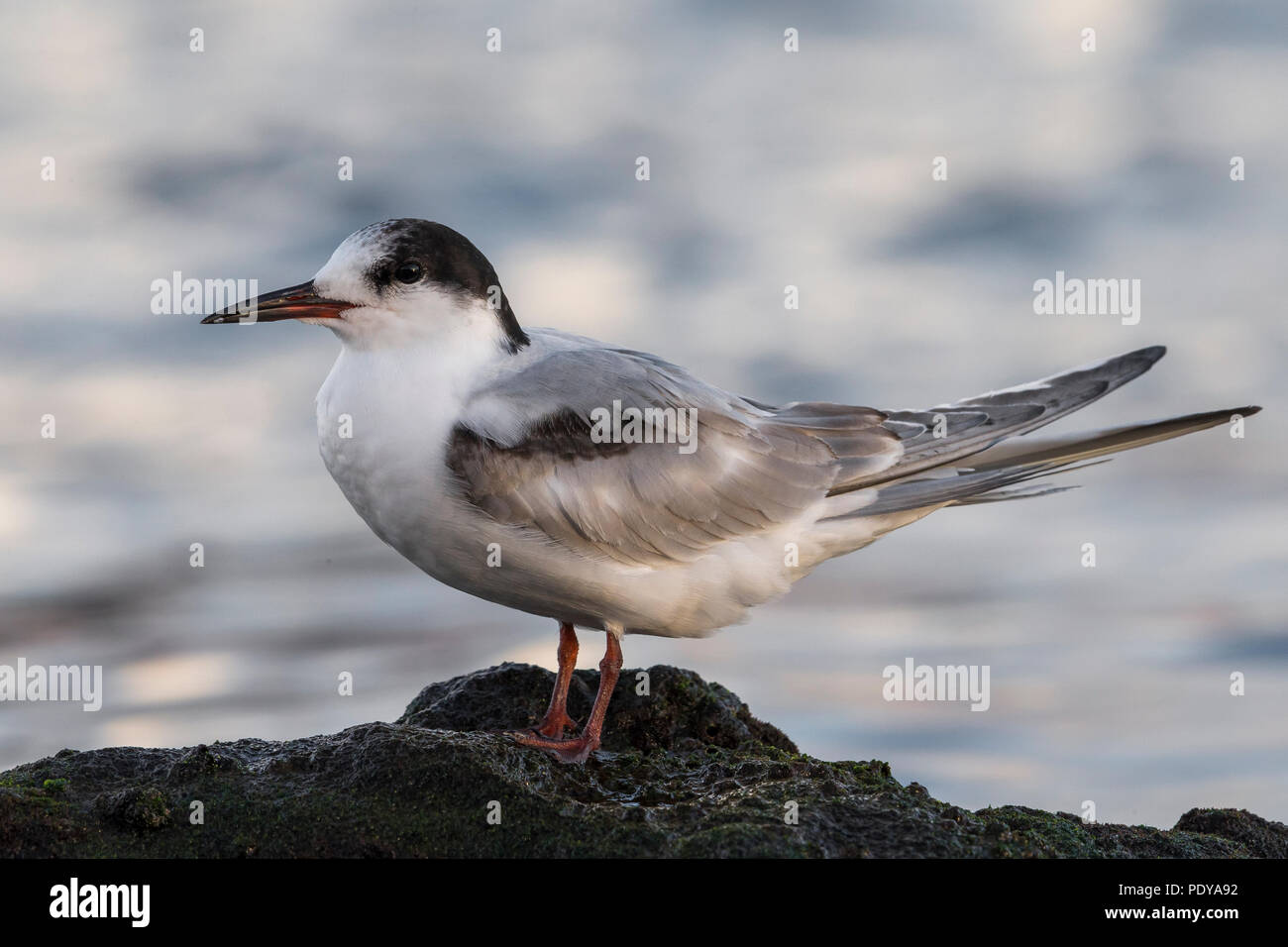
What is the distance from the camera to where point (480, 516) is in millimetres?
5711

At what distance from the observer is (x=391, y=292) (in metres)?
5.89

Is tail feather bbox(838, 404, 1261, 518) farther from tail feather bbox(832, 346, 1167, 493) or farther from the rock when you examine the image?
the rock

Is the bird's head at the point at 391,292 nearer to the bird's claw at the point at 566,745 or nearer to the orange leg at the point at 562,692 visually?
the orange leg at the point at 562,692

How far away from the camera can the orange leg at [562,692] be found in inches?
243

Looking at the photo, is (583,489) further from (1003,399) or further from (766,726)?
(1003,399)

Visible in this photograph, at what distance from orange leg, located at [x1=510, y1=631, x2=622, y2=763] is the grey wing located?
0.55m

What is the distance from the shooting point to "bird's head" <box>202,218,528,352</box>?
5.88 m

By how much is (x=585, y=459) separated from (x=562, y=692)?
1.26 metres

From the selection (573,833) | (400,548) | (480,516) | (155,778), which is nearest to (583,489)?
(480,516)

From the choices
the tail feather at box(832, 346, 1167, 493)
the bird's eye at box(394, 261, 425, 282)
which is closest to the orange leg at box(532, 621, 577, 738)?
the tail feather at box(832, 346, 1167, 493)

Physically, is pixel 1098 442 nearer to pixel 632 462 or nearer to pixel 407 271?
pixel 632 462

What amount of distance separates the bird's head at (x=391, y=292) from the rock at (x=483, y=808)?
189 cm

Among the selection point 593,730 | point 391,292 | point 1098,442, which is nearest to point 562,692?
point 593,730
